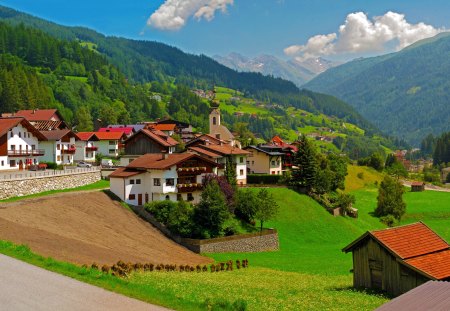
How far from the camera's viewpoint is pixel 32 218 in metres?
45.3

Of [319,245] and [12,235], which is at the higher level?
[12,235]

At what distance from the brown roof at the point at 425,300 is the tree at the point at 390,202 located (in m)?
66.4

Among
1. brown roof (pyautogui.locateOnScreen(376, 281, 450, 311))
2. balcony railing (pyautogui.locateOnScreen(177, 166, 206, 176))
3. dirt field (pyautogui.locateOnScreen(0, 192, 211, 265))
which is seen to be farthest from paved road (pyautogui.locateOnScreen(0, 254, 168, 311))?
balcony railing (pyautogui.locateOnScreen(177, 166, 206, 176))

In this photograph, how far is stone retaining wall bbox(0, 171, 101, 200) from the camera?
5312 cm

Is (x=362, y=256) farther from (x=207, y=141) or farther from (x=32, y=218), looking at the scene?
(x=207, y=141)

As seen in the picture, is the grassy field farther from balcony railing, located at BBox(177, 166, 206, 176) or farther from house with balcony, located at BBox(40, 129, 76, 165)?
house with balcony, located at BBox(40, 129, 76, 165)

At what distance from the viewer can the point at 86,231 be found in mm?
46812

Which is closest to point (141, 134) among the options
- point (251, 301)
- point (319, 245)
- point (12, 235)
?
point (319, 245)

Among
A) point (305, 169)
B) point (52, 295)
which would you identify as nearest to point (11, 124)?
point (305, 169)

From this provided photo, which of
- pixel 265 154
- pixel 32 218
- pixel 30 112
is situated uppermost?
pixel 30 112

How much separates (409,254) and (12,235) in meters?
23.8

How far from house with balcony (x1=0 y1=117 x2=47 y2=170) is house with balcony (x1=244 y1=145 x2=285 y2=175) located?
111 ft

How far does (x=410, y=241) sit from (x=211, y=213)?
26366 millimetres

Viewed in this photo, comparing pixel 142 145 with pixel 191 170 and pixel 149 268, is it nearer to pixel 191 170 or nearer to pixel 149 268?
pixel 191 170
